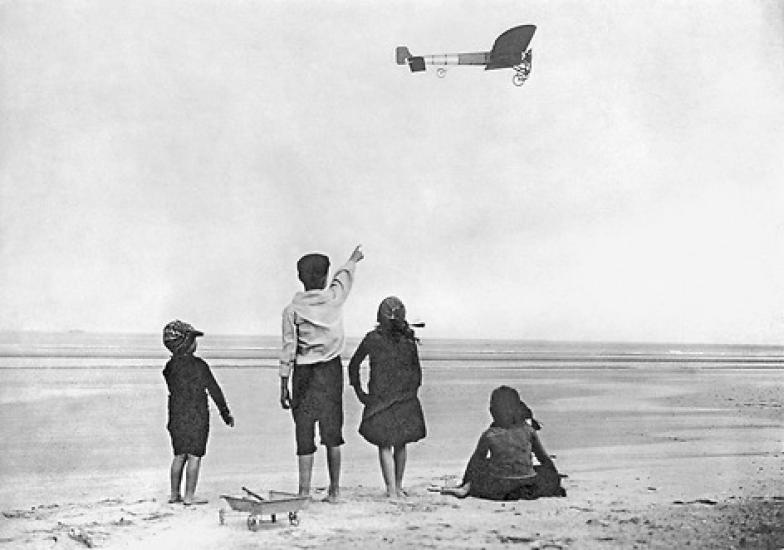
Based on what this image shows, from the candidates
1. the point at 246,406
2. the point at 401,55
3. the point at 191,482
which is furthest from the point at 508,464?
the point at 401,55

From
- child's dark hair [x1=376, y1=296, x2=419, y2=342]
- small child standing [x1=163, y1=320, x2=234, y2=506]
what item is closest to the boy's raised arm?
child's dark hair [x1=376, y1=296, x2=419, y2=342]

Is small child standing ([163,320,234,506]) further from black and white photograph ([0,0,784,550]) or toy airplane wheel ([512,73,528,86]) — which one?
toy airplane wheel ([512,73,528,86])

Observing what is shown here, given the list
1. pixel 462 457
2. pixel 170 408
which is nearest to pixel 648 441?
pixel 462 457

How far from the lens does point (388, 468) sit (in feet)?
10.5

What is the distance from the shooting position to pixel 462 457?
353 centimetres

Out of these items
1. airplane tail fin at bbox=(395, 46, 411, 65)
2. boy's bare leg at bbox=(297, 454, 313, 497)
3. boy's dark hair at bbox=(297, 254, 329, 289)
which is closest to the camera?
boy's bare leg at bbox=(297, 454, 313, 497)

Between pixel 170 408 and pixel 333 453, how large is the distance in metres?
0.60

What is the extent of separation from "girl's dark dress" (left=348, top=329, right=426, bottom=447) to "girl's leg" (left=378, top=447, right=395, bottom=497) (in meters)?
0.03

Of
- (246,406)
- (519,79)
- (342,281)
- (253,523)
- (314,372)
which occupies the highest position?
(519,79)

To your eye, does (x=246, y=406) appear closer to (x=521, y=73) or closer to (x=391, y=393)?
(x=391, y=393)

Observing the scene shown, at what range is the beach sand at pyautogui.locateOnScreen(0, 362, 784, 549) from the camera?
2908mm

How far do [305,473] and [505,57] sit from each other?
5.95ft

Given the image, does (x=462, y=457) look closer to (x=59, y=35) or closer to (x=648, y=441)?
(x=648, y=441)

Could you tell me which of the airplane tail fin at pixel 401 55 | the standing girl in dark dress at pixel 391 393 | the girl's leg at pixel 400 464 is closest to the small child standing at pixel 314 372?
the standing girl in dark dress at pixel 391 393
